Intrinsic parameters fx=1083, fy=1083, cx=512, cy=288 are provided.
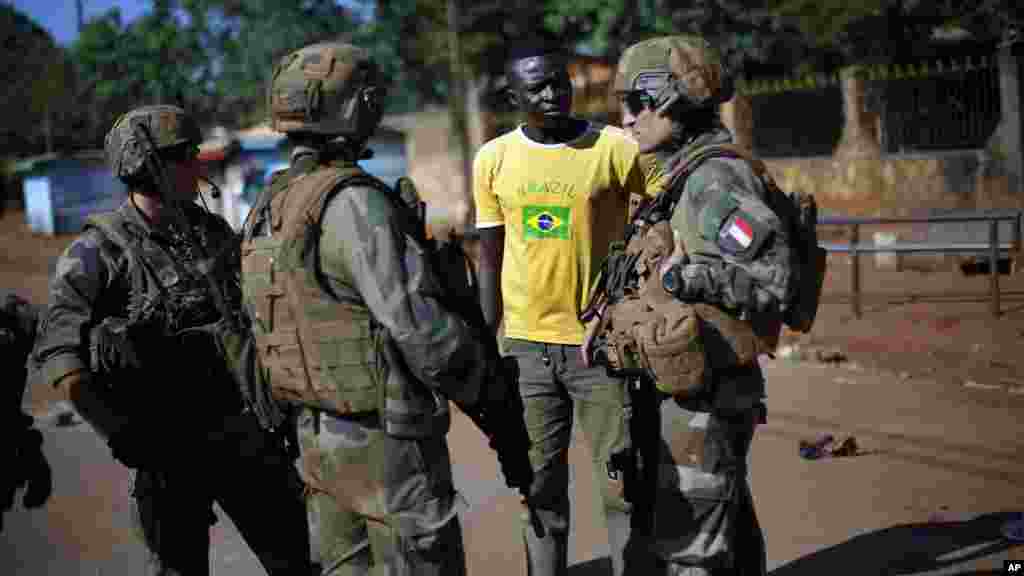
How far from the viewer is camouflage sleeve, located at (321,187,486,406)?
2627 millimetres

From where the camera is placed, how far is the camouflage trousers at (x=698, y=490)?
10.0 feet

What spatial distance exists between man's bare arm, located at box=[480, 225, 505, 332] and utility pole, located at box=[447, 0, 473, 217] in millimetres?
16473

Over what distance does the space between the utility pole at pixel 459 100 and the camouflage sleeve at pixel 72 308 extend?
56.2 feet

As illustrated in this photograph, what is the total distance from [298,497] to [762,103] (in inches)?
584

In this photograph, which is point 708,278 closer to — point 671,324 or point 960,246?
point 671,324

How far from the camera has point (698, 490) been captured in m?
3.05

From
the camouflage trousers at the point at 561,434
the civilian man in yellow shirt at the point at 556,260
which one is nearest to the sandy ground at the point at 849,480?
the camouflage trousers at the point at 561,434

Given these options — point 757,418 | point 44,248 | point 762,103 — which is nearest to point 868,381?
point 757,418

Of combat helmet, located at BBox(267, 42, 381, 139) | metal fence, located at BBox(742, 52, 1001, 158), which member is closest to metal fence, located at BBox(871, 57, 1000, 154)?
metal fence, located at BBox(742, 52, 1001, 158)

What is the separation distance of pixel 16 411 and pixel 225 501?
0.74 m

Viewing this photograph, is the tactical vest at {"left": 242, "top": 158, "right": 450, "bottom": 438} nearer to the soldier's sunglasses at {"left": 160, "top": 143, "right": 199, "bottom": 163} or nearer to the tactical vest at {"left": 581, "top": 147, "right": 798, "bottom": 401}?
the tactical vest at {"left": 581, "top": 147, "right": 798, "bottom": 401}

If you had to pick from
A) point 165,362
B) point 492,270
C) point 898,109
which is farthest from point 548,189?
point 898,109

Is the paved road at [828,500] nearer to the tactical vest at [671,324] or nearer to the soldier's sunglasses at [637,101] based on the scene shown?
the tactical vest at [671,324]

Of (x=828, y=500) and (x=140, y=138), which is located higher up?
(x=140, y=138)
